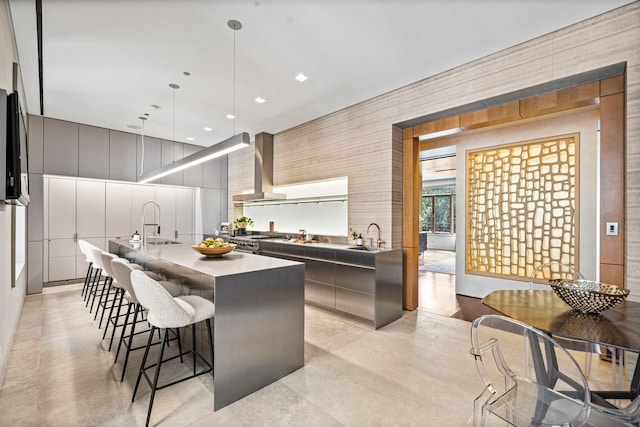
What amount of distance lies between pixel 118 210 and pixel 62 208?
850 mm

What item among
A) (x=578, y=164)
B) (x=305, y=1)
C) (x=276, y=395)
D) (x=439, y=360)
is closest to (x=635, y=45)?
(x=578, y=164)

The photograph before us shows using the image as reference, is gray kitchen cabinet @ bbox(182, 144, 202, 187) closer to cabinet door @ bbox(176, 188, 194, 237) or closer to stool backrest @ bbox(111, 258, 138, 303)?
cabinet door @ bbox(176, 188, 194, 237)

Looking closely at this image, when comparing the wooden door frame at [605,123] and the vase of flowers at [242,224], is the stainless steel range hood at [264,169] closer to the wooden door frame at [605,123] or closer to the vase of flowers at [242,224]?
the vase of flowers at [242,224]

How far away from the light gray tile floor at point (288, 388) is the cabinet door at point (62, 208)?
99.8 inches

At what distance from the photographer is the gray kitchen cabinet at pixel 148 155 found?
6059 millimetres

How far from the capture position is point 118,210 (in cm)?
585

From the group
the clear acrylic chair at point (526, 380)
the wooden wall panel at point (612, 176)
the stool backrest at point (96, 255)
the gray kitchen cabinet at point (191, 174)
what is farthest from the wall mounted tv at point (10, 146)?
the gray kitchen cabinet at point (191, 174)

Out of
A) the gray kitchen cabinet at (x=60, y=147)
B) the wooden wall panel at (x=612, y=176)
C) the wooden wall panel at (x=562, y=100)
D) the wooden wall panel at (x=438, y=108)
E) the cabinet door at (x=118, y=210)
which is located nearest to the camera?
the wooden wall panel at (x=438, y=108)

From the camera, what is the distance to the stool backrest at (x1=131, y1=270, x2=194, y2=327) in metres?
1.80

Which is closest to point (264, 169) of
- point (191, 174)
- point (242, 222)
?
point (242, 222)

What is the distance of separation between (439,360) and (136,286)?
8.45 feet

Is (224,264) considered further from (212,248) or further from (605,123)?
(605,123)

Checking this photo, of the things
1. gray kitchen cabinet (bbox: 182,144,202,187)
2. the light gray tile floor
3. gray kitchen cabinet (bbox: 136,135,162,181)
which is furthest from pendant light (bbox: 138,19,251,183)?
the light gray tile floor

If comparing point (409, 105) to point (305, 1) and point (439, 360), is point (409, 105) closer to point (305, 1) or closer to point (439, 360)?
point (305, 1)
